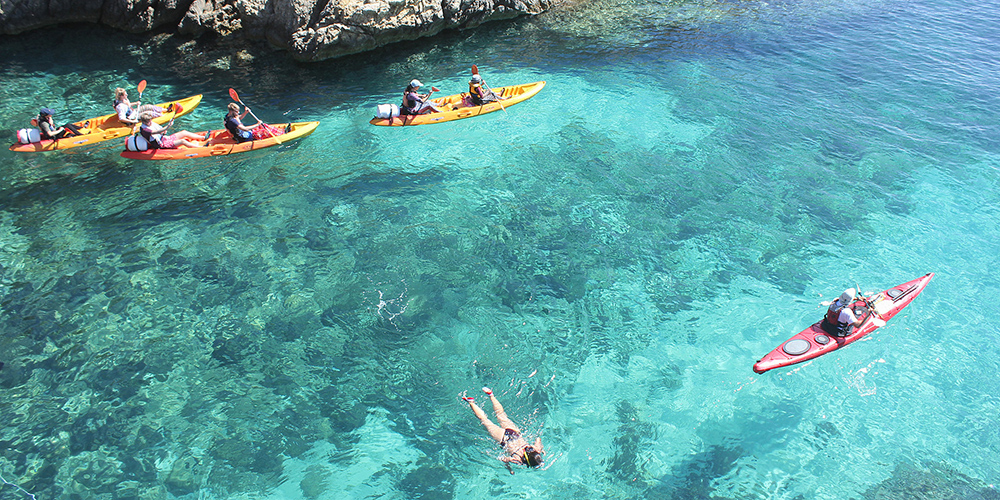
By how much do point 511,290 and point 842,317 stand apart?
6.02 m

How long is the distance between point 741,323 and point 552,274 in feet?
12.5

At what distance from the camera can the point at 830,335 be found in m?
9.97

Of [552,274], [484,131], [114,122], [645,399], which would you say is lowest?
[645,399]

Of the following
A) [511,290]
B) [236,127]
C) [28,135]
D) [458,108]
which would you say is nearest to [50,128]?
[28,135]

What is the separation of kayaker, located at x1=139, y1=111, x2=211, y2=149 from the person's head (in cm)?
1211

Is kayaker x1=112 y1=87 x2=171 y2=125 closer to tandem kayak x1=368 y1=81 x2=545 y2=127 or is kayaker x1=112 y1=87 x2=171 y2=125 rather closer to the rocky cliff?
the rocky cliff

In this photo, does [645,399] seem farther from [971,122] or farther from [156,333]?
[971,122]

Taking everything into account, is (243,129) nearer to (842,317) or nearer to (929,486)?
(842,317)

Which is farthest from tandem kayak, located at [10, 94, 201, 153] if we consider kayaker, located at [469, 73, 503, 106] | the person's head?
the person's head

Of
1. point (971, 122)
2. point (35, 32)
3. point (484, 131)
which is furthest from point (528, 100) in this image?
point (35, 32)

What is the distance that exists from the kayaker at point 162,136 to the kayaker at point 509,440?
1096 centimetres

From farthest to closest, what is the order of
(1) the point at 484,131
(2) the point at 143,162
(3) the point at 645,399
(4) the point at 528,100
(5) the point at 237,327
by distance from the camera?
(4) the point at 528,100
(1) the point at 484,131
(2) the point at 143,162
(5) the point at 237,327
(3) the point at 645,399

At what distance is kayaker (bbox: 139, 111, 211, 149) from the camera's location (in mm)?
14320

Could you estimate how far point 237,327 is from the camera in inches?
400
